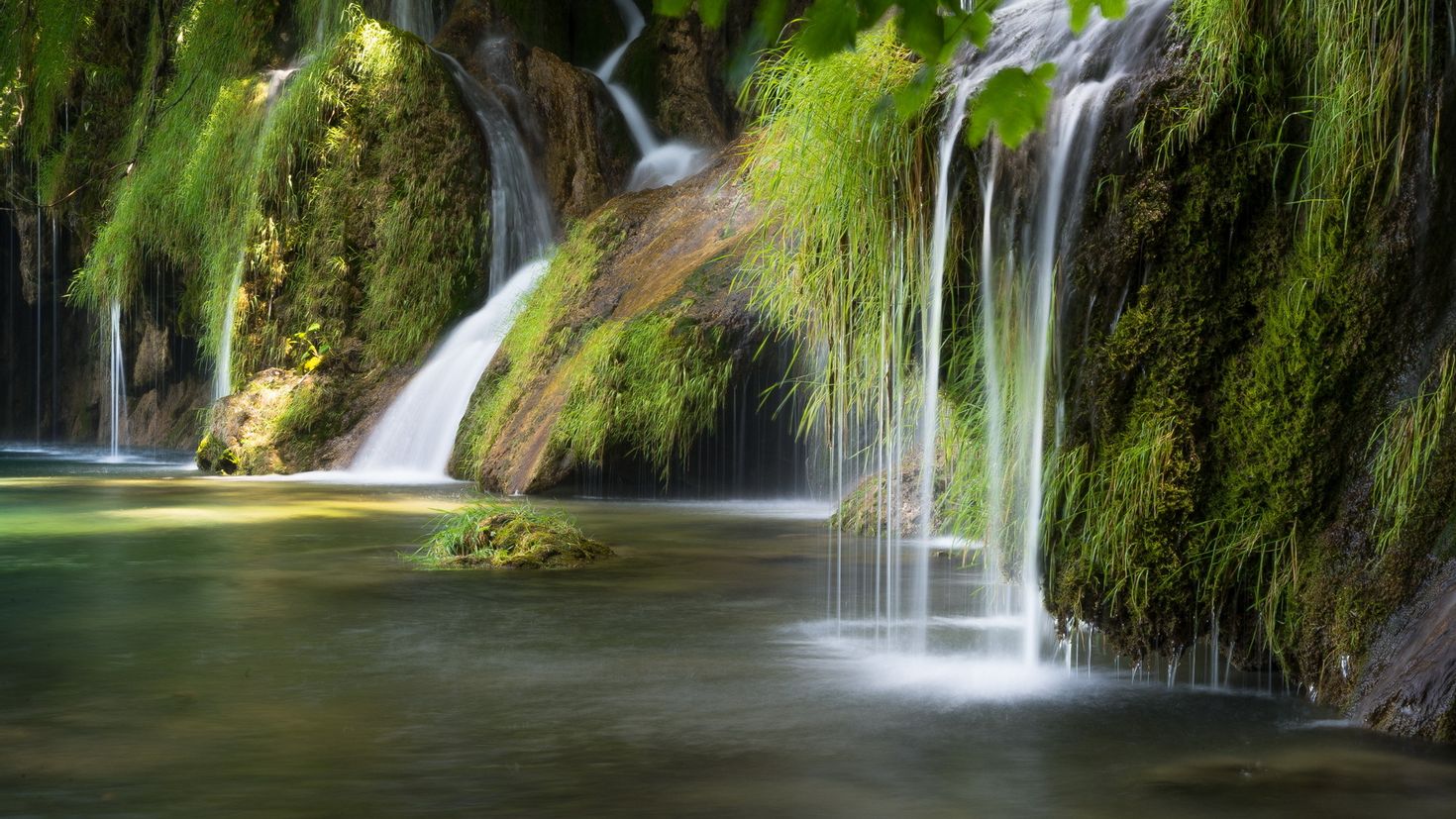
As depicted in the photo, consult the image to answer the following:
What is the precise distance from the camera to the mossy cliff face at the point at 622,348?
11.6m

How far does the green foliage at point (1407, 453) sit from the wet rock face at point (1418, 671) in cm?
20

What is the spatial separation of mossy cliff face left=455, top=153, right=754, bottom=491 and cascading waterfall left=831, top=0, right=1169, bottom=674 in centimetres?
569

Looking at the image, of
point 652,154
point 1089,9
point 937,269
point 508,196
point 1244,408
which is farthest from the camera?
point 652,154

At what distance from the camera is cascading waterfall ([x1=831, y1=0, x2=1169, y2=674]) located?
4.98m

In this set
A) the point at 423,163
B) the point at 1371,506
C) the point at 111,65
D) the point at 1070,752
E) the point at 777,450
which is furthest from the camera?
the point at 111,65

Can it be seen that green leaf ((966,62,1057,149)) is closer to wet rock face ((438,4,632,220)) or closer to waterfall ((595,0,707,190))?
wet rock face ((438,4,632,220))

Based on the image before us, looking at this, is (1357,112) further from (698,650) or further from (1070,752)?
(698,650)

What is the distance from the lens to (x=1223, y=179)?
15.7 feet

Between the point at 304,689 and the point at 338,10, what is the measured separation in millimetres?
15702

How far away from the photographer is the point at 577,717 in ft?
13.8

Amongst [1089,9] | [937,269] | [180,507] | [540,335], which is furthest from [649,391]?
[1089,9]

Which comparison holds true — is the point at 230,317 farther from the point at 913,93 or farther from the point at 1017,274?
the point at 913,93

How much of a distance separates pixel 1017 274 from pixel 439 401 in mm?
10545

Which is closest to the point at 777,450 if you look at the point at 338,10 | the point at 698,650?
the point at 698,650
